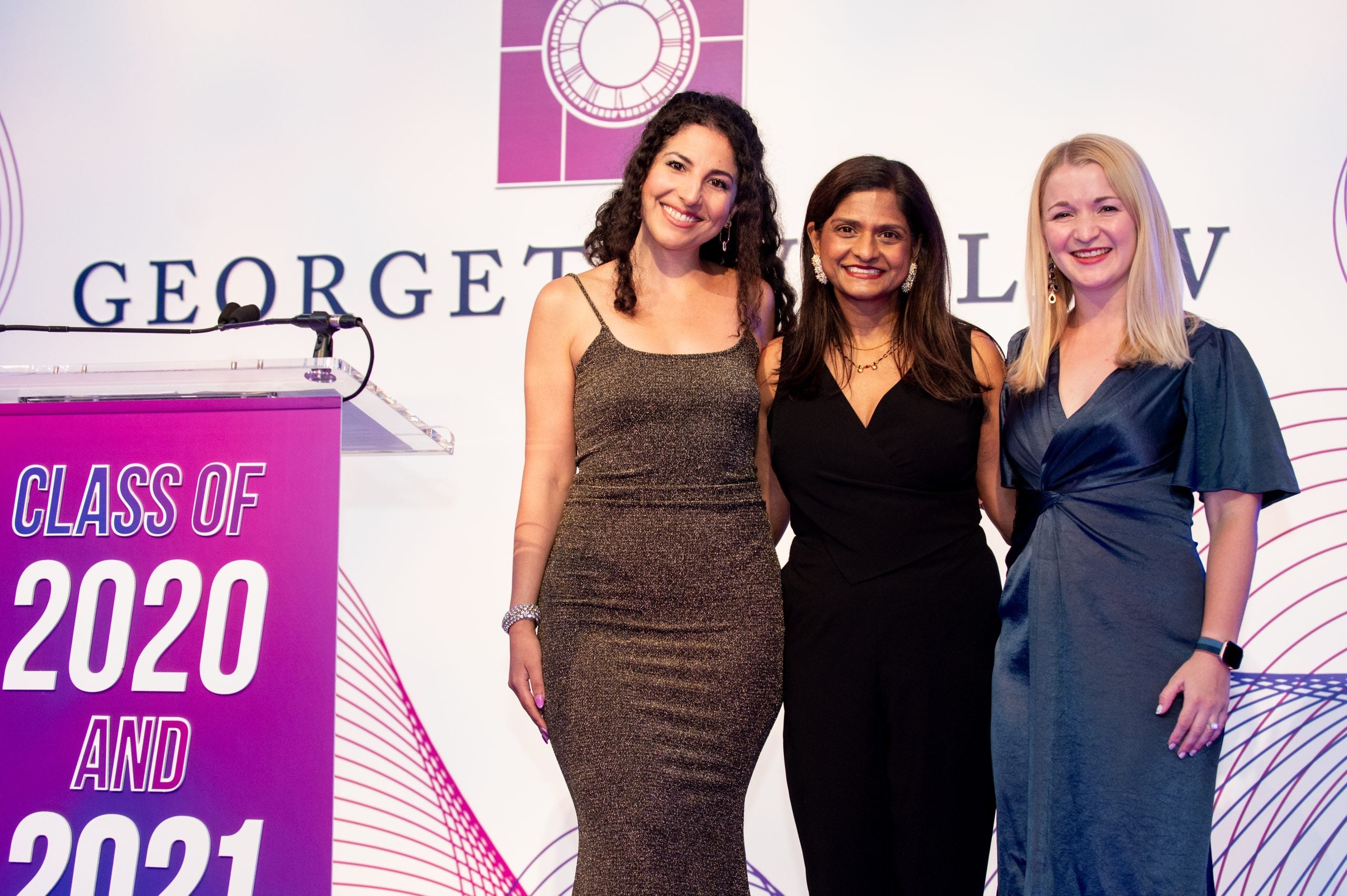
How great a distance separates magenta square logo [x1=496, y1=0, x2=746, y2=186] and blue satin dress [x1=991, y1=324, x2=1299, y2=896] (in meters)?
1.57

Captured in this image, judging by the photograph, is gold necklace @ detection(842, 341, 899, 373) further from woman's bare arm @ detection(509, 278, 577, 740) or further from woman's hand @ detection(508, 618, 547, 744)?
woman's hand @ detection(508, 618, 547, 744)

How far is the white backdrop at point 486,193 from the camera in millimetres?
2770

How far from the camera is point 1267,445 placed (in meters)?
1.75

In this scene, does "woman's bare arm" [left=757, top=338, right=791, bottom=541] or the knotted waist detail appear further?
"woman's bare arm" [left=757, top=338, right=791, bottom=541]

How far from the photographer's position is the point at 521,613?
204 centimetres

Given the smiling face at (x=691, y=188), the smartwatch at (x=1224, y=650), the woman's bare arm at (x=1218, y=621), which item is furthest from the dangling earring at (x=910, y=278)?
the smartwatch at (x=1224, y=650)

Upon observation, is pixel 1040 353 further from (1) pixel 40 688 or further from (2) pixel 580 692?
(1) pixel 40 688

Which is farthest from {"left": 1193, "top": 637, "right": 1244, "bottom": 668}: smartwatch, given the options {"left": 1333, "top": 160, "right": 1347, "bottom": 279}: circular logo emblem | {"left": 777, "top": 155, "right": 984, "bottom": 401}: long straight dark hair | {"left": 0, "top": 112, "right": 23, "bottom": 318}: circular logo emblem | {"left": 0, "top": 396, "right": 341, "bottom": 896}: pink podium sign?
{"left": 0, "top": 112, "right": 23, "bottom": 318}: circular logo emblem

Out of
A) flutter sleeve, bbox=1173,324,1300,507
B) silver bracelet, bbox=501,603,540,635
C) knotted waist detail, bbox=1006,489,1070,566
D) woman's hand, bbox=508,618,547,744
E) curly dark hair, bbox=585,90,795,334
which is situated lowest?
woman's hand, bbox=508,618,547,744

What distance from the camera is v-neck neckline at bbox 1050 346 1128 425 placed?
184 centimetres

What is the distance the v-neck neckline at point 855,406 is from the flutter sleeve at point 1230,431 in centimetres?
46

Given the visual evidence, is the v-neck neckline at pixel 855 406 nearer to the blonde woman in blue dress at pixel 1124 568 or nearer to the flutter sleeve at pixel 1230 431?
the blonde woman in blue dress at pixel 1124 568

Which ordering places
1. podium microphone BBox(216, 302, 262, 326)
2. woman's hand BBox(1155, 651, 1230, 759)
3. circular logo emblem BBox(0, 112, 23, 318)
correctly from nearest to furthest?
woman's hand BBox(1155, 651, 1230, 759) → podium microphone BBox(216, 302, 262, 326) → circular logo emblem BBox(0, 112, 23, 318)

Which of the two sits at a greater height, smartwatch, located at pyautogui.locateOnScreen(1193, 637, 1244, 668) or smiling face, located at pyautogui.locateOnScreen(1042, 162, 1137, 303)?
smiling face, located at pyautogui.locateOnScreen(1042, 162, 1137, 303)
